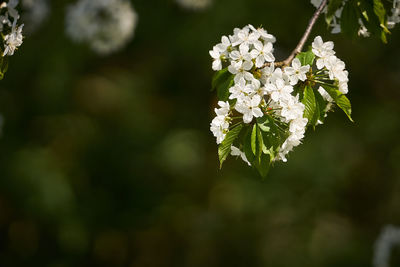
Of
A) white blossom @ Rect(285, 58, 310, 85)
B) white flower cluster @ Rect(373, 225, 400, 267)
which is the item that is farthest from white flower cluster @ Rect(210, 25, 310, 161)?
white flower cluster @ Rect(373, 225, 400, 267)

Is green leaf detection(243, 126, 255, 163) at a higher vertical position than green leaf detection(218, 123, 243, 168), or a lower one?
lower

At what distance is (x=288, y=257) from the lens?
5348mm

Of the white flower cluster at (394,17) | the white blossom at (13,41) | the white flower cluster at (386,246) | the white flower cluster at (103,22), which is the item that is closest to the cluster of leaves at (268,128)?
the white flower cluster at (394,17)

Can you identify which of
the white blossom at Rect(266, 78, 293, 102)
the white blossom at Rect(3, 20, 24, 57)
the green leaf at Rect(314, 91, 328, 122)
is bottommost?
the green leaf at Rect(314, 91, 328, 122)

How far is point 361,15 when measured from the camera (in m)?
1.60

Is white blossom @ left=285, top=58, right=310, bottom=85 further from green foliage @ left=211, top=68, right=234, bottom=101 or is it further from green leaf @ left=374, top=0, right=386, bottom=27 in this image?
green leaf @ left=374, top=0, right=386, bottom=27

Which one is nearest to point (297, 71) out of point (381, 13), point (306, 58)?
point (306, 58)

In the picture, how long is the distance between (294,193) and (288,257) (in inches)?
24.3

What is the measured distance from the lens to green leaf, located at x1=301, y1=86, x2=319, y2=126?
4.68 ft

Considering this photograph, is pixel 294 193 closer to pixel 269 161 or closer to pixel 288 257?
pixel 288 257

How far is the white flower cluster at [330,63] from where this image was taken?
1444mm

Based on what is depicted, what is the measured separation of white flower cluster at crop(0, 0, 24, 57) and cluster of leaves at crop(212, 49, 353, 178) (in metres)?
0.58

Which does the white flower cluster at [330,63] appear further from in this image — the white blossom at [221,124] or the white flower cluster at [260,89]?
the white blossom at [221,124]

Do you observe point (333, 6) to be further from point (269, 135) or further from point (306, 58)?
point (269, 135)
